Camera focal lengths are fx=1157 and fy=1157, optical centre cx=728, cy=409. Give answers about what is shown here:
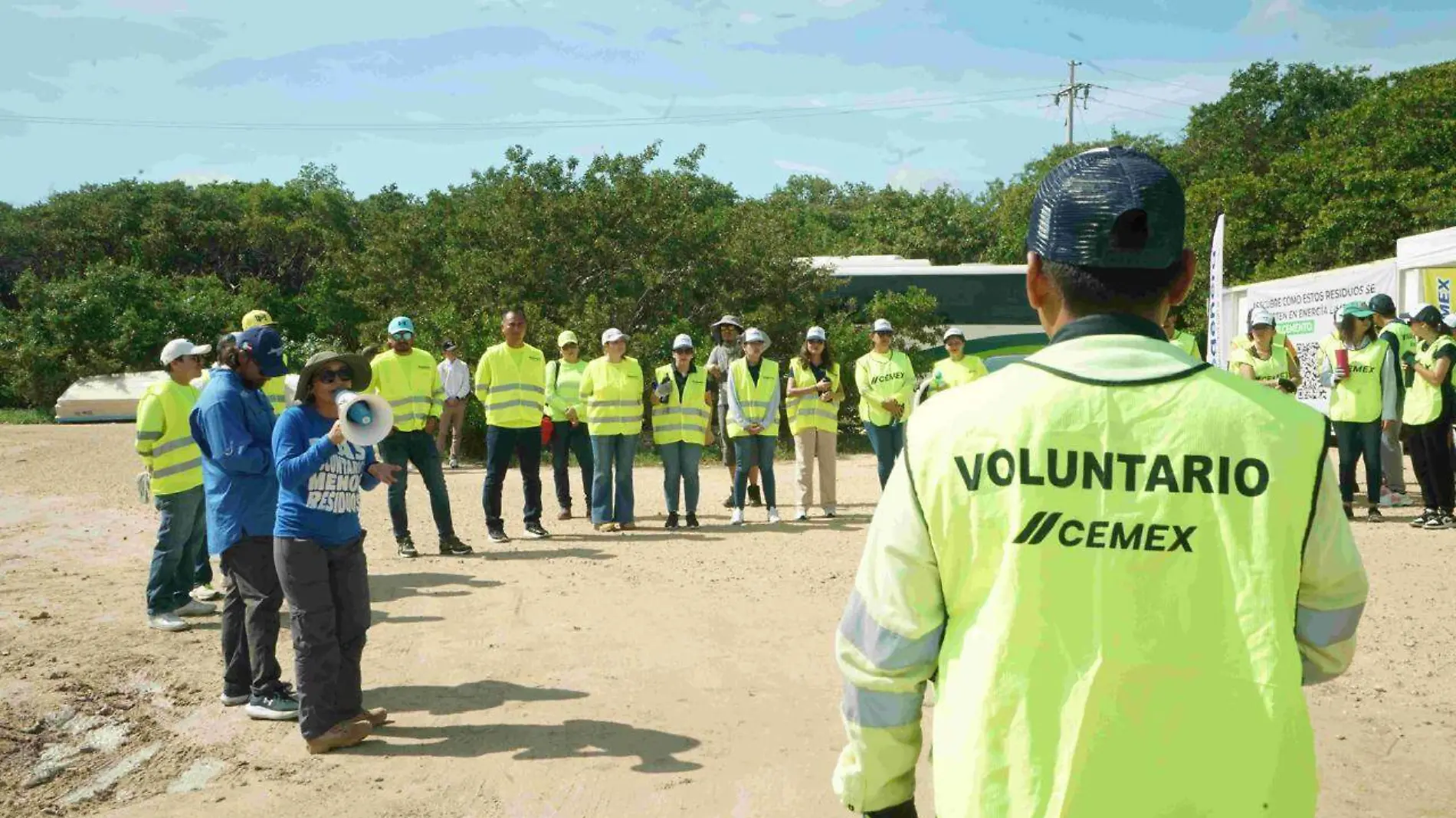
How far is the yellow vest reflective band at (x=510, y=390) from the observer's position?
425 inches

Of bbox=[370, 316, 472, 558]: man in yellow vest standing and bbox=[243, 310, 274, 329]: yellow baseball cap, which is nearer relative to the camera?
bbox=[243, 310, 274, 329]: yellow baseball cap

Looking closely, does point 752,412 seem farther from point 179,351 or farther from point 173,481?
point 173,481

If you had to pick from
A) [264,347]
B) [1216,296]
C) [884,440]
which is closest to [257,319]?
[264,347]

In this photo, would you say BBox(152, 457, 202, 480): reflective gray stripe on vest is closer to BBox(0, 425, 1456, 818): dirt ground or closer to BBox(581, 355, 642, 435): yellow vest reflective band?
BBox(0, 425, 1456, 818): dirt ground

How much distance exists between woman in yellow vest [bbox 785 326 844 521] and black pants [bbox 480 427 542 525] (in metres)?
2.74

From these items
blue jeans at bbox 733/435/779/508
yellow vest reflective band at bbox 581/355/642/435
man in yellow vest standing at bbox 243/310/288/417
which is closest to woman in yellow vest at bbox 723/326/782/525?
blue jeans at bbox 733/435/779/508

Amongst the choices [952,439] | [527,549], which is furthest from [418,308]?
[952,439]

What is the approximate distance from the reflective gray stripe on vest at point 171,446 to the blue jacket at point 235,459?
1.87m

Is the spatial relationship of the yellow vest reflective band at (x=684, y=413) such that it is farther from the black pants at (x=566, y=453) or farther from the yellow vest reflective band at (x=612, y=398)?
the black pants at (x=566, y=453)

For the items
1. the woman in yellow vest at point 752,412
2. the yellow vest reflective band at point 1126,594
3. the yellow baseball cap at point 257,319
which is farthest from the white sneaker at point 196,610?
the yellow vest reflective band at point 1126,594

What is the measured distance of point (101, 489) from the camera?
1563cm

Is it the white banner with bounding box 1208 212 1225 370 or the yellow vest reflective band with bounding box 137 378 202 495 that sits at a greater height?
the white banner with bounding box 1208 212 1225 370

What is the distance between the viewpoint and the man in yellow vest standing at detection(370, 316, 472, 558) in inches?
388

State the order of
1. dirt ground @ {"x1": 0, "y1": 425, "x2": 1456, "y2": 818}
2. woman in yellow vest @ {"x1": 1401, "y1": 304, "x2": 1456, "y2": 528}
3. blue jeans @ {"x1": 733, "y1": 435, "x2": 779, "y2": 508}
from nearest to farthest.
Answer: dirt ground @ {"x1": 0, "y1": 425, "x2": 1456, "y2": 818}, woman in yellow vest @ {"x1": 1401, "y1": 304, "x2": 1456, "y2": 528}, blue jeans @ {"x1": 733, "y1": 435, "x2": 779, "y2": 508}
